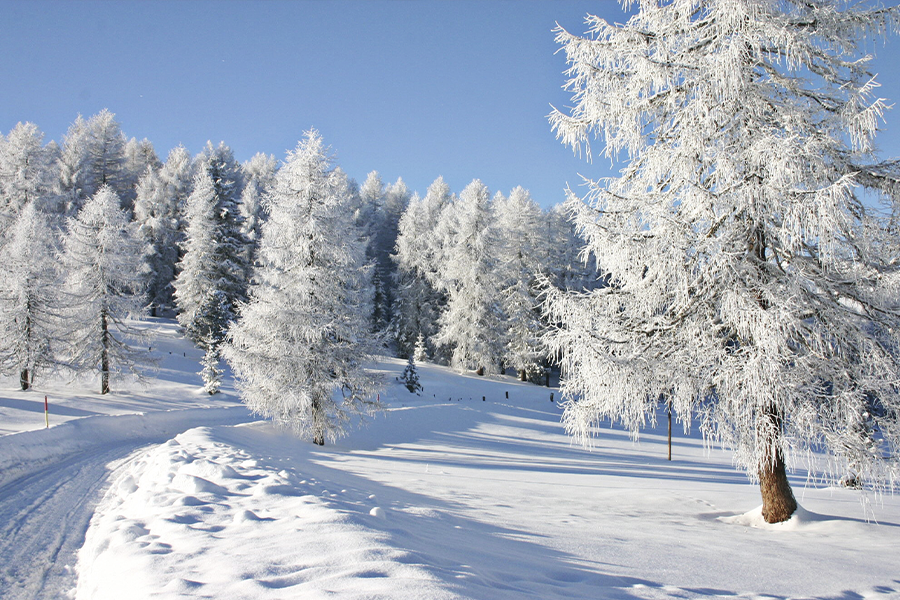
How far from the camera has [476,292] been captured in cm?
3581

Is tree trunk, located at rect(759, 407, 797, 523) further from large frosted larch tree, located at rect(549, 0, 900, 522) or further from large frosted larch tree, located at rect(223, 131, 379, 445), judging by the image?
large frosted larch tree, located at rect(223, 131, 379, 445)

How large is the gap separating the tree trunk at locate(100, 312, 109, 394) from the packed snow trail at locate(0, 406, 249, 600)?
10.2m

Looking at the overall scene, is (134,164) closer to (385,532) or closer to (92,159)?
(92,159)

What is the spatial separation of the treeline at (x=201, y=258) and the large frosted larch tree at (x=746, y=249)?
31.7 feet

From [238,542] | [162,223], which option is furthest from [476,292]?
[238,542]

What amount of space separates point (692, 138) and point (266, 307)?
40.3 ft

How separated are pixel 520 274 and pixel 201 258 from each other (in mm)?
23598

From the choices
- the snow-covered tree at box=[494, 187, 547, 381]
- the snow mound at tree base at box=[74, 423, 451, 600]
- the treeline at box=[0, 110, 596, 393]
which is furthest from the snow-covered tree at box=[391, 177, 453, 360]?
the snow mound at tree base at box=[74, 423, 451, 600]

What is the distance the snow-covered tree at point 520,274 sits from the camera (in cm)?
3647

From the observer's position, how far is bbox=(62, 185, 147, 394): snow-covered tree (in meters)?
24.8

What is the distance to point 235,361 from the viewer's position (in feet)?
48.1

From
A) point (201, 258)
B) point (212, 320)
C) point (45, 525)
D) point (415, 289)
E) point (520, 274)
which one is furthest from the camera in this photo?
point (415, 289)

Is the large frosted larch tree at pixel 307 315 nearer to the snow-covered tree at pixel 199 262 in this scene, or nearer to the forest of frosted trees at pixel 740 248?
the forest of frosted trees at pixel 740 248

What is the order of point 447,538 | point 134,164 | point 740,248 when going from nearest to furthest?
point 447,538, point 740,248, point 134,164
